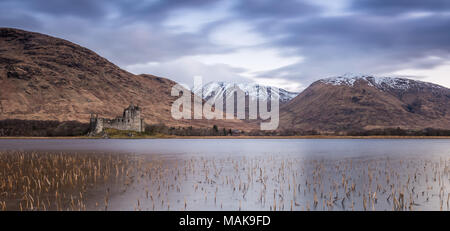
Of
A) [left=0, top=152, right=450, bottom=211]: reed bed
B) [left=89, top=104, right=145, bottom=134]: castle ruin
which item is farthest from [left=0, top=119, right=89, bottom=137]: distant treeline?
[left=0, top=152, right=450, bottom=211]: reed bed

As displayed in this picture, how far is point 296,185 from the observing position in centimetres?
2755

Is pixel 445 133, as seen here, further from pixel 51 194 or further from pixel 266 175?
pixel 51 194

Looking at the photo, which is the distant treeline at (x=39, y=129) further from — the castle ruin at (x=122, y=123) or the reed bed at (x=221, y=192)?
the reed bed at (x=221, y=192)

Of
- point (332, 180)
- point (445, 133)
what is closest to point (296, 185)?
point (332, 180)

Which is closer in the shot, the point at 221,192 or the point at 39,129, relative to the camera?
the point at 221,192

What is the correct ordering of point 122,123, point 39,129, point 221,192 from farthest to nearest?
point 39,129, point 122,123, point 221,192

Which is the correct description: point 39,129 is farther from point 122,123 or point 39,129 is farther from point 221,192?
point 221,192

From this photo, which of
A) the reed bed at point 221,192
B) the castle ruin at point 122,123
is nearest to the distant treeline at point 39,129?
the castle ruin at point 122,123

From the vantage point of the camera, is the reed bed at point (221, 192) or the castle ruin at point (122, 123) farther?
the castle ruin at point (122, 123)

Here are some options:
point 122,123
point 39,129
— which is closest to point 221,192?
point 122,123

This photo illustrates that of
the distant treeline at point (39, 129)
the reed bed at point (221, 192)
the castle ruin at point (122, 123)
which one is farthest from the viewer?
the distant treeline at point (39, 129)

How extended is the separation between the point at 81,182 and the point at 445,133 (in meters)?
209

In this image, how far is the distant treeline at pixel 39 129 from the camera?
17925 cm

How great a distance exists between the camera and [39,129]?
620 ft
